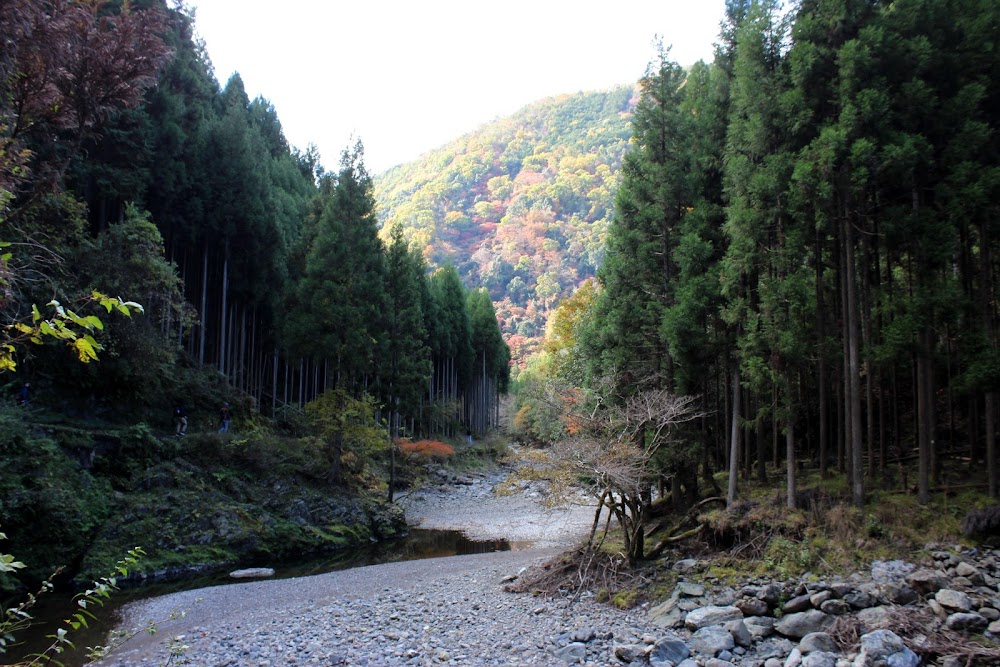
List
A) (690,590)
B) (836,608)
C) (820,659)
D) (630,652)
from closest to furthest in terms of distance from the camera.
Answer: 1. (820,659)
2. (630,652)
3. (836,608)
4. (690,590)

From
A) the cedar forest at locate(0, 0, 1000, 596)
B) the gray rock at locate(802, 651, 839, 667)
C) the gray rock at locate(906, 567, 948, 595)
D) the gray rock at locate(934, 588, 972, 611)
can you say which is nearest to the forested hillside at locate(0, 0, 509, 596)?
the cedar forest at locate(0, 0, 1000, 596)

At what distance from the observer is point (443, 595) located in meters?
10.8

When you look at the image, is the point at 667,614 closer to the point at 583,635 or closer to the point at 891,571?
the point at 583,635

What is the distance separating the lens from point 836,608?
7473mm

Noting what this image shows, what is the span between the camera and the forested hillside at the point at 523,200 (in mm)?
99562

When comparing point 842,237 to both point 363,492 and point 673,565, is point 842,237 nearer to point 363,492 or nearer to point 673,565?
point 673,565

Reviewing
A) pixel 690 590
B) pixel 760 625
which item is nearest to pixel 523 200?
pixel 690 590

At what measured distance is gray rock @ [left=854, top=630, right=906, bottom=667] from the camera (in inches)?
249

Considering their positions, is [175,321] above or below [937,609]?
above

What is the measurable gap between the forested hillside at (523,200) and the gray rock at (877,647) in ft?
248

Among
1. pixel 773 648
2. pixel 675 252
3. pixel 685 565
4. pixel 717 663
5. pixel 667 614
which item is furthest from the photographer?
pixel 675 252

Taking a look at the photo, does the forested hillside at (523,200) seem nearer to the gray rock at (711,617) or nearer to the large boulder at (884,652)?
the gray rock at (711,617)

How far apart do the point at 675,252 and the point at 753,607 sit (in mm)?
7725

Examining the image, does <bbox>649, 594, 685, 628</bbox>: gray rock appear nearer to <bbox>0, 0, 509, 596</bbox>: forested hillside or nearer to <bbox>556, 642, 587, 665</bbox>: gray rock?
<bbox>556, 642, 587, 665</bbox>: gray rock
